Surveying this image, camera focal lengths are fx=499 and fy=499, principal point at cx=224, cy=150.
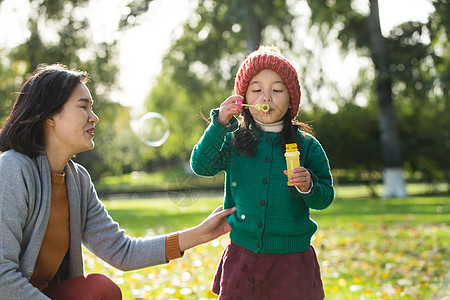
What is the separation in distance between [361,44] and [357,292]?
12.4 metres

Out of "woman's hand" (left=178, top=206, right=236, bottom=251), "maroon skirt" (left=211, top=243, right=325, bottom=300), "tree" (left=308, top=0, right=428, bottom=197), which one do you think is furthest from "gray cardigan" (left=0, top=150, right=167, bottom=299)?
"tree" (left=308, top=0, right=428, bottom=197)

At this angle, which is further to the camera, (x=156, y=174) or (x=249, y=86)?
(x=156, y=174)

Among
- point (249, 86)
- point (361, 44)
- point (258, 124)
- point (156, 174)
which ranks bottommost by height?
point (156, 174)

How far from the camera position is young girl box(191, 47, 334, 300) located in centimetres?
230

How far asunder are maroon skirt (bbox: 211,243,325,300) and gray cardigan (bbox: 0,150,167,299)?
54 cm

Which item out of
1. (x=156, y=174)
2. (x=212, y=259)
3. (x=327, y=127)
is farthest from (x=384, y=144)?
(x=156, y=174)

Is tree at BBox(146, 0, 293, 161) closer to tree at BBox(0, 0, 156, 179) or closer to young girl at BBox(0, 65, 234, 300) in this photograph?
tree at BBox(0, 0, 156, 179)

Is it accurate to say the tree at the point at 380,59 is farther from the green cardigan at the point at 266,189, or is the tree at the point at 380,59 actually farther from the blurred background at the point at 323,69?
the green cardigan at the point at 266,189

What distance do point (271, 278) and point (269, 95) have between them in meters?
0.86

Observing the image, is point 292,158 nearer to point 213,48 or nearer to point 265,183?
point 265,183

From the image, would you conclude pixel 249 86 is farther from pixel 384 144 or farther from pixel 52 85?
pixel 384 144

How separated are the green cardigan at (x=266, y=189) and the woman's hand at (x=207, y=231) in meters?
0.18

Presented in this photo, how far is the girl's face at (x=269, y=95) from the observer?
238 centimetres

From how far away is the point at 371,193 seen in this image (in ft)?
60.2
